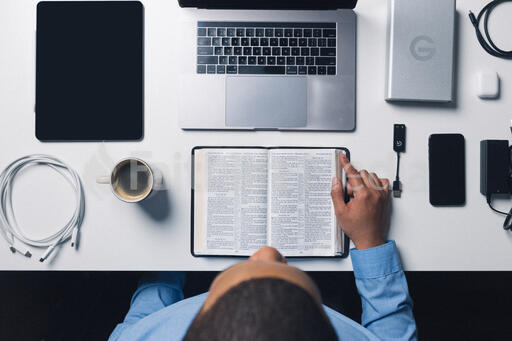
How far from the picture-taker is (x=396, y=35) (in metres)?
0.79

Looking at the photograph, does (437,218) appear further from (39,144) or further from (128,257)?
(39,144)

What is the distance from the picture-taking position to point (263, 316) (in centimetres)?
36

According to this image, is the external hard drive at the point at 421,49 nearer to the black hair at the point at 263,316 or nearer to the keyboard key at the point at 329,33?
the keyboard key at the point at 329,33

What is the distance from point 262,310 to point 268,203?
1.49 ft

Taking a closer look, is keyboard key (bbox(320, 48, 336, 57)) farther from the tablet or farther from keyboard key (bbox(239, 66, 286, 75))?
the tablet

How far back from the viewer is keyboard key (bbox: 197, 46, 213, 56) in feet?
2.69

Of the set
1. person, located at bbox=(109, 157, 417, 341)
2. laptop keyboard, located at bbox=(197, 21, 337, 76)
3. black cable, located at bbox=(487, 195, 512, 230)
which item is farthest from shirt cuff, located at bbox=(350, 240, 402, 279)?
laptop keyboard, located at bbox=(197, 21, 337, 76)

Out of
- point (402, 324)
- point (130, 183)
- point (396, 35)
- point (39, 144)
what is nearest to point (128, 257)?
point (130, 183)

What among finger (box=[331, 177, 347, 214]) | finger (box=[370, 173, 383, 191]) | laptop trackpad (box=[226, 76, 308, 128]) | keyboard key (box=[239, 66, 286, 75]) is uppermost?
keyboard key (box=[239, 66, 286, 75])

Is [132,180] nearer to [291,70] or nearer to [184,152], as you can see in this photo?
[184,152]

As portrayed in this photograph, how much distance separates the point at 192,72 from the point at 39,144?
39cm

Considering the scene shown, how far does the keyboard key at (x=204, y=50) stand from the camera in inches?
32.3

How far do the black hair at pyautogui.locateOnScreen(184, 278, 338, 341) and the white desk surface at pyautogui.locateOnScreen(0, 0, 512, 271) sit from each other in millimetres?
447

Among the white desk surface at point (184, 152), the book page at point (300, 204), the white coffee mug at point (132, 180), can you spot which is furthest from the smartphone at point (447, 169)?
the white coffee mug at point (132, 180)
